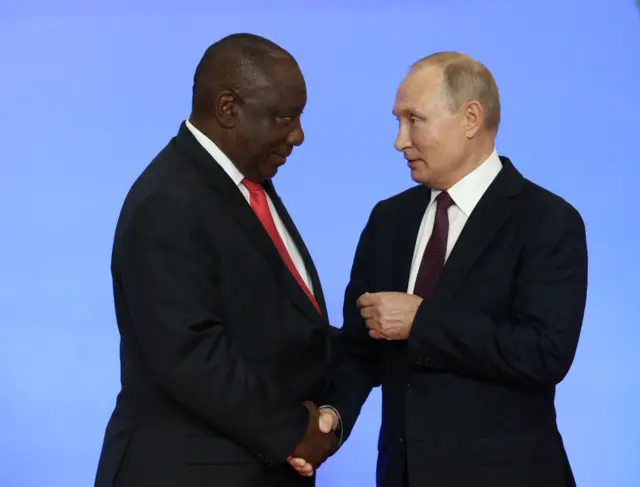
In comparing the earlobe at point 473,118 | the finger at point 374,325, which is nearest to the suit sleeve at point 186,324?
the finger at point 374,325

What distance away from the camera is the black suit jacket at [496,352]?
2.05 meters

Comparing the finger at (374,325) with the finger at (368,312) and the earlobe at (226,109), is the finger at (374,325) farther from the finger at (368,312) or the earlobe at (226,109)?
the earlobe at (226,109)

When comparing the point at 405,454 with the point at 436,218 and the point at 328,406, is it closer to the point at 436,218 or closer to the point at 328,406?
the point at 328,406

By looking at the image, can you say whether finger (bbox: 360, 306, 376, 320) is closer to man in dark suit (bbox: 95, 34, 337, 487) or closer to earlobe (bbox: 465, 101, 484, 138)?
man in dark suit (bbox: 95, 34, 337, 487)

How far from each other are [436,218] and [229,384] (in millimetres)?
674

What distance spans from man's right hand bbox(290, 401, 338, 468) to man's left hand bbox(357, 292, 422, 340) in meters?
0.22

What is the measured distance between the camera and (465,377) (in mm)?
2121

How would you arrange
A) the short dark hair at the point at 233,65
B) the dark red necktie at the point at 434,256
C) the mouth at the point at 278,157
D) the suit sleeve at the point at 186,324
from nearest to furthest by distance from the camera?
the suit sleeve at the point at 186,324, the short dark hair at the point at 233,65, the mouth at the point at 278,157, the dark red necktie at the point at 434,256

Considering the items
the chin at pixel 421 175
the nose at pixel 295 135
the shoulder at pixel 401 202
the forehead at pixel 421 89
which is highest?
the forehead at pixel 421 89

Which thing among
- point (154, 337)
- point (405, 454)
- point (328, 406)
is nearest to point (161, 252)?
point (154, 337)

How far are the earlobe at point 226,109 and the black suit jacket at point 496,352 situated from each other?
559 mm

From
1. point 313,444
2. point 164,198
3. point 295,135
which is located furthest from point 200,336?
point 295,135

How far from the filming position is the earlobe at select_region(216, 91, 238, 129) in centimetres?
199

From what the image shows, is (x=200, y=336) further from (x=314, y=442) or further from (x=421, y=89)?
(x=421, y=89)
